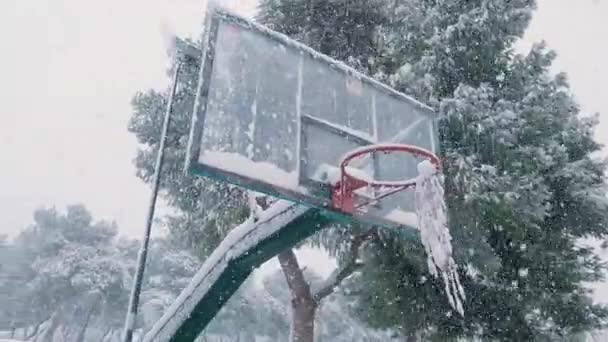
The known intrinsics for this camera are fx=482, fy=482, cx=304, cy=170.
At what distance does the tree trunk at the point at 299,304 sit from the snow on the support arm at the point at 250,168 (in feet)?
20.9

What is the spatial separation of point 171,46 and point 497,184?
6.99 m

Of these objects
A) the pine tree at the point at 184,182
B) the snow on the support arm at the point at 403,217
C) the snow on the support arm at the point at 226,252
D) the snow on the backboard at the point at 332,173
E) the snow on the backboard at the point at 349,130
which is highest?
the pine tree at the point at 184,182

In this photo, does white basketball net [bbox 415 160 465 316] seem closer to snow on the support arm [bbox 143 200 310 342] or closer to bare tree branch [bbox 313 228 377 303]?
snow on the support arm [bbox 143 200 310 342]

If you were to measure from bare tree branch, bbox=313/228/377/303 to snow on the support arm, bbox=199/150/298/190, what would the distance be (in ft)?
21.4

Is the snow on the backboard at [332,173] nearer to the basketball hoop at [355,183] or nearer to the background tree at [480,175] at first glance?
the basketball hoop at [355,183]

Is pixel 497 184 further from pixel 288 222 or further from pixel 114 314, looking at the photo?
pixel 114 314

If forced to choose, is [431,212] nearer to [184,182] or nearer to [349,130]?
[349,130]

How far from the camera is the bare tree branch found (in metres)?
10.7

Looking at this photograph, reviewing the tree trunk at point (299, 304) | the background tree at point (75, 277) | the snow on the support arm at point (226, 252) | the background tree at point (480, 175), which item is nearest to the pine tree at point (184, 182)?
the background tree at point (480, 175)

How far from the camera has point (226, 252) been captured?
16.4 feet

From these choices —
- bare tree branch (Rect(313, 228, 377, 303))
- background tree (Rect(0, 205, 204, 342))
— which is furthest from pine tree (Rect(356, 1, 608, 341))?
background tree (Rect(0, 205, 204, 342))

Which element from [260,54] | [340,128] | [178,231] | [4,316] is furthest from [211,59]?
[4,316]

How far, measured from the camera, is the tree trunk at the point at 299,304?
10.4 m

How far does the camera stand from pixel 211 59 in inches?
172
